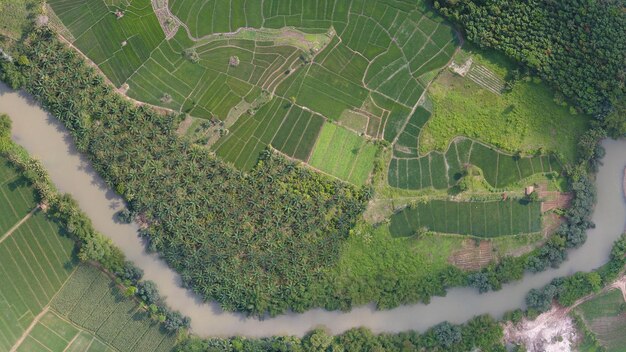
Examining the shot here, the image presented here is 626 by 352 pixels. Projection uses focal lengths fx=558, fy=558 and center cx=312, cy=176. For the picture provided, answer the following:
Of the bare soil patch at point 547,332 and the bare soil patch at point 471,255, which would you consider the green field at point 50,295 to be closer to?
the bare soil patch at point 471,255

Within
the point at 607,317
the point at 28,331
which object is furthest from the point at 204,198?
the point at 607,317

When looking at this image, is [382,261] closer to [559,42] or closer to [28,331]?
[559,42]

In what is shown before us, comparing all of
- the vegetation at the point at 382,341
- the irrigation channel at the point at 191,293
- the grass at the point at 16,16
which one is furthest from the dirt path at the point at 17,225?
the vegetation at the point at 382,341

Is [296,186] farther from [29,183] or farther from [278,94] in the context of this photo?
[29,183]

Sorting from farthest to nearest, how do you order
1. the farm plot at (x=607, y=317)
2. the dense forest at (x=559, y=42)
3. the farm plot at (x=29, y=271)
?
the farm plot at (x=607, y=317) < the dense forest at (x=559, y=42) < the farm plot at (x=29, y=271)

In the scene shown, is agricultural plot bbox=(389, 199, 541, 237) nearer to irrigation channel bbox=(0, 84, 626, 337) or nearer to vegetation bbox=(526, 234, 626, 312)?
irrigation channel bbox=(0, 84, 626, 337)

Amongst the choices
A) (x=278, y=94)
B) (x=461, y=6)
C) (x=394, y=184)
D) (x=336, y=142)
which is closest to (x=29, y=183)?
(x=278, y=94)
